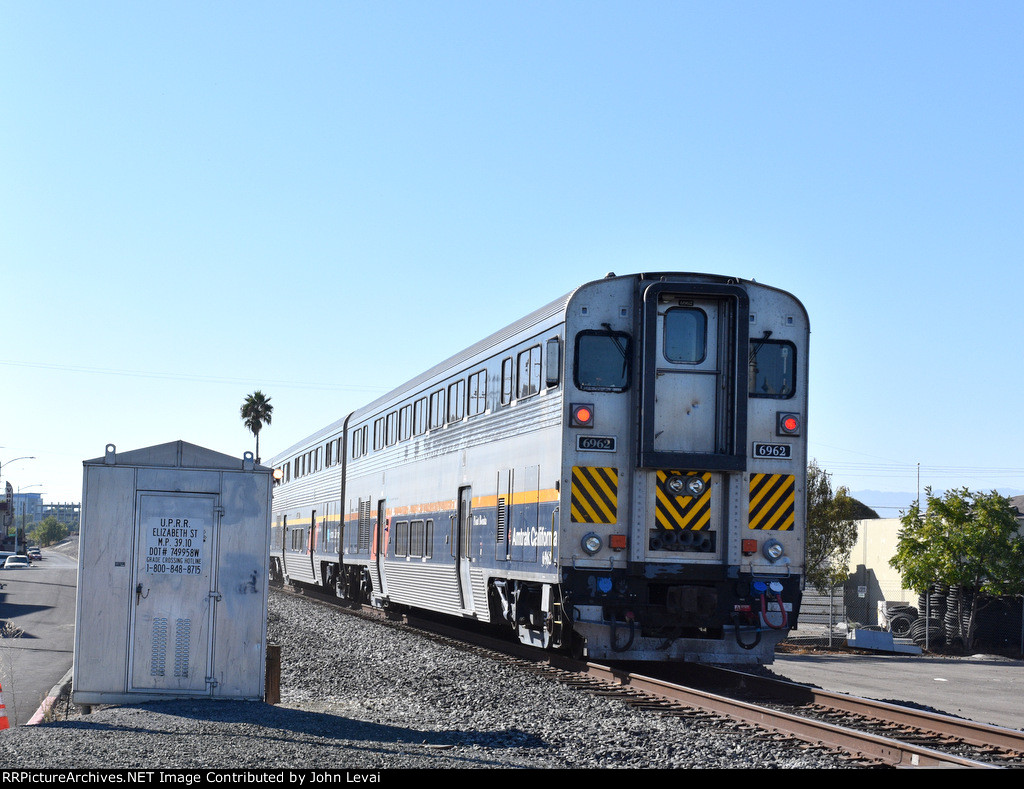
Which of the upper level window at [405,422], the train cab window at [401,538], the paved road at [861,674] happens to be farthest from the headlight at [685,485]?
the upper level window at [405,422]

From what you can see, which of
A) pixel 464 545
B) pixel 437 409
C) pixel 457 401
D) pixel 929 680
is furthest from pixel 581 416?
pixel 929 680

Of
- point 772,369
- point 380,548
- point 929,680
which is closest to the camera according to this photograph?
point 772,369

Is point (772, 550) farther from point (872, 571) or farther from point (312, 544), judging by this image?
point (872, 571)

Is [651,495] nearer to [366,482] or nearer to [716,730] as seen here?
[716,730]

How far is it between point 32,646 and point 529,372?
11.3 m

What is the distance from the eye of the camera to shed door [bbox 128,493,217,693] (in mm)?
11523

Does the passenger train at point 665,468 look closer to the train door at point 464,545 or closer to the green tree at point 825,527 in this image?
the train door at point 464,545

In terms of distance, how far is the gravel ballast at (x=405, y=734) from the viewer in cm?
834

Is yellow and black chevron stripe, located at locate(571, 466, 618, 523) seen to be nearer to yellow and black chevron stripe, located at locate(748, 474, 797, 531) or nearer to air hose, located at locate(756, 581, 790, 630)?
yellow and black chevron stripe, located at locate(748, 474, 797, 531)

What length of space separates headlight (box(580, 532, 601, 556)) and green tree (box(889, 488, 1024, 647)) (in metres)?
18.6

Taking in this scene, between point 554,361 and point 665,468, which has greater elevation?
point 554,361

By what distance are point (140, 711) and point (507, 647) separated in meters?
7.97

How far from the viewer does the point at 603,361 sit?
45.2 feet

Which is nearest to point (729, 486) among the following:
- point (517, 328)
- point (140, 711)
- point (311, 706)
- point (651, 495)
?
point (651, 495)
